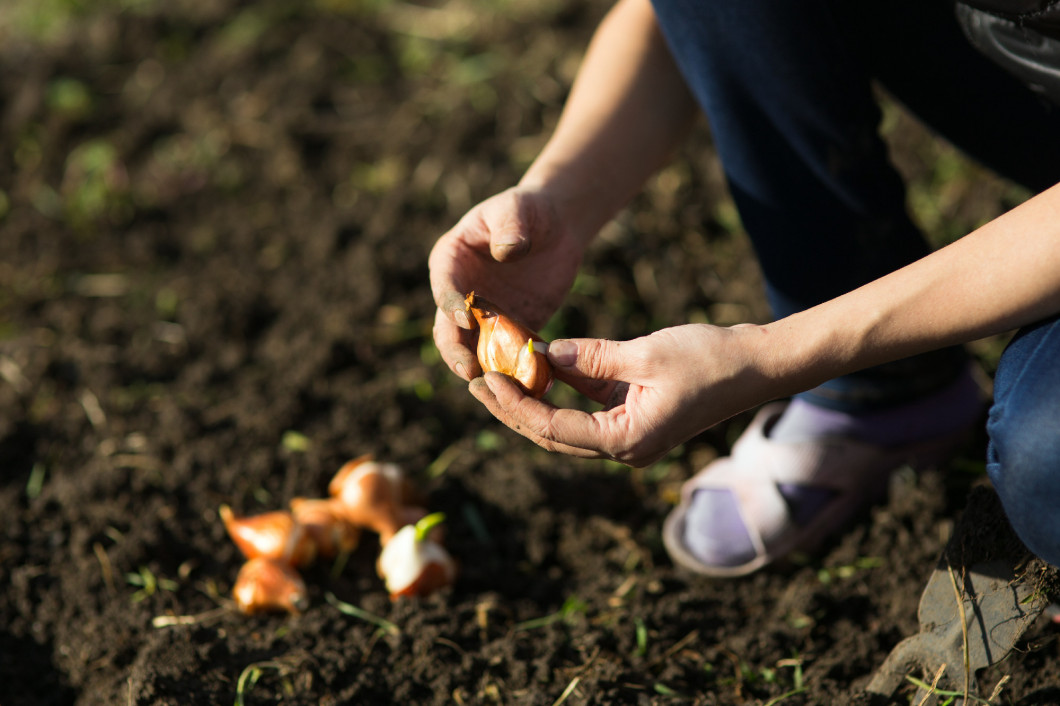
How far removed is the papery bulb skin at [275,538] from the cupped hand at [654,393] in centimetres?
67

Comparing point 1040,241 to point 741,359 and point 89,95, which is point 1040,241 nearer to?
point 741,359

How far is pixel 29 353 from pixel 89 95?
1.21m

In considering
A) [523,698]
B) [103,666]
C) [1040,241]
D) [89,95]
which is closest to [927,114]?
[1040,241]

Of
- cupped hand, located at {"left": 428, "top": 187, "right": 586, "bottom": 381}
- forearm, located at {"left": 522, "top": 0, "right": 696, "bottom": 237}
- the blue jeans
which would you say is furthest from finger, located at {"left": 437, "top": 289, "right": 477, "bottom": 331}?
the blue jeans

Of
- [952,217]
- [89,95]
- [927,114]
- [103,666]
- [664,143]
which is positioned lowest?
[952,217]

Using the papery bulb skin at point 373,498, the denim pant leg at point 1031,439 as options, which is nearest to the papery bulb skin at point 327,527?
the papery bulb skin at point 373,498

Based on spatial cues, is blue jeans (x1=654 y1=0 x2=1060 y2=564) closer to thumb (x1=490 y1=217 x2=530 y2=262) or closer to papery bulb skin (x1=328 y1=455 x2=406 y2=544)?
thumb (x1=490 y1=217 x2=530 y2=262)

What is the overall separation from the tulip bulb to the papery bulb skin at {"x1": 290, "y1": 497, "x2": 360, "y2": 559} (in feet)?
0.40

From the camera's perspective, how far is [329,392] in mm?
2090

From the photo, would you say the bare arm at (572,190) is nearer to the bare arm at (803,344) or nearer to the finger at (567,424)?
the finger at (567,424)

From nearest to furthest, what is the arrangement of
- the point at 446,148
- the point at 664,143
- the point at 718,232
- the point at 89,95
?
the point at 664,143
the point at 718,232
the point at 446,148
the point at 89,95

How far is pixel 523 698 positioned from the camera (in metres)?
1.41

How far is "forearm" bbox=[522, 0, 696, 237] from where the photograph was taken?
1509mm

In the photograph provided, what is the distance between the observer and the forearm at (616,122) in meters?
1.51
